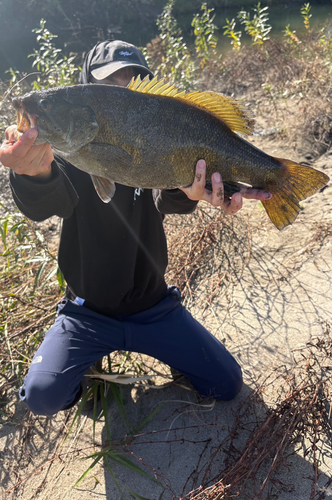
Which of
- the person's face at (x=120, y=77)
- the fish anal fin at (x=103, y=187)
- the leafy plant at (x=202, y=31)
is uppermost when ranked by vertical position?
the leafy plant at (x=202, y=31)

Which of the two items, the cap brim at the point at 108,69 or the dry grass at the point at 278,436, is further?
the cap brim at the point at 108,69

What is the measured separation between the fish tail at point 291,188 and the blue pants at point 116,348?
113 centimetres

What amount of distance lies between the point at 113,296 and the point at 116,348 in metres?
0.39

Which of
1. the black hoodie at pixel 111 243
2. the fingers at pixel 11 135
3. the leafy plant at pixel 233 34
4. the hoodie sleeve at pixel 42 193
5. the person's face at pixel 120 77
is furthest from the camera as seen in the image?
the leafy plant at pixel 233 34

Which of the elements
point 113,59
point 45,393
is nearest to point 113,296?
point 45,393

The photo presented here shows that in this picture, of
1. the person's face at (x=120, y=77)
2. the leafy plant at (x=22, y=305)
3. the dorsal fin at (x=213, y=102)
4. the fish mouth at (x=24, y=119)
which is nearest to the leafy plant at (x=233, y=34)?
the person's face at (x=120, y=77)

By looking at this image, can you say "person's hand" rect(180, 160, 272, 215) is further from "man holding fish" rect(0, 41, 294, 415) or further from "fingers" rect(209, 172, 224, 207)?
"man holding fish" rect(0, 41, 294, 415)

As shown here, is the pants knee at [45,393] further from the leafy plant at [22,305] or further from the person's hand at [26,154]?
the person's hand at [26,154]

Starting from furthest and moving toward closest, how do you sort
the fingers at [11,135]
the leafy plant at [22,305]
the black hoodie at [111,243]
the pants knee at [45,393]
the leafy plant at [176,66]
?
the leafy plant at [176,66] < the leafy plant at [22,305] < the black hoodie at [111,243] < the pants knee at [45,393] < the fingers at [11,135]

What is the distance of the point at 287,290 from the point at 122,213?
164 cm

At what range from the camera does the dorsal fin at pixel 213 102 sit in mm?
1802

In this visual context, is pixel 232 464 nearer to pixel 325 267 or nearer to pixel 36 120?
pixel 325 267

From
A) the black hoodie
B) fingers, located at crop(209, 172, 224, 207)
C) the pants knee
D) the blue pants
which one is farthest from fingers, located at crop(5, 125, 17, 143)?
the pants knee

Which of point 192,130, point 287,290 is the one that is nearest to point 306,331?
point 287,290
